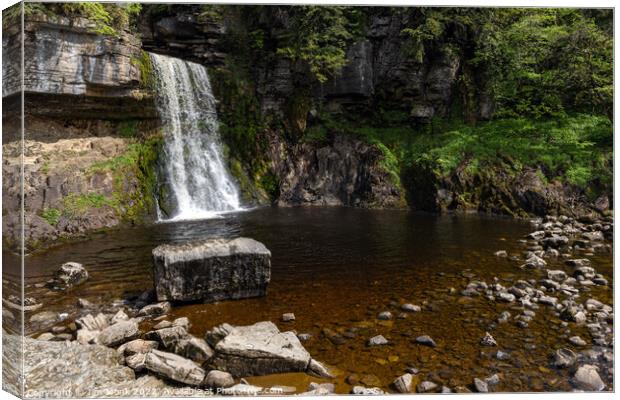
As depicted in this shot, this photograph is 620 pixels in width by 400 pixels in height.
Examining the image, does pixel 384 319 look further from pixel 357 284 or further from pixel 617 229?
pixel 617 229

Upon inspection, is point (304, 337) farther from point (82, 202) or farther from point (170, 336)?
point (82, 202)

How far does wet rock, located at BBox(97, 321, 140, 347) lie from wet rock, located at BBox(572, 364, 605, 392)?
525 cm

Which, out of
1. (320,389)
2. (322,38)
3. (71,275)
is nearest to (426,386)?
(320,389)

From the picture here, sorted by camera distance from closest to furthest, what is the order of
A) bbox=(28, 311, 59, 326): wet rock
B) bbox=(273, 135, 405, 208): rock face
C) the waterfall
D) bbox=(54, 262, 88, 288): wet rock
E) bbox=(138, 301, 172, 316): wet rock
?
1. bbox=(28, 311, 59, 326): wet rock
2. bbox=(138, 301, 172, 316): wet rock
3. bbox=(54, 262, 88, 288): wet rock
4. the waterfall
5. bbox=(273, 135, 405, 208): rock face

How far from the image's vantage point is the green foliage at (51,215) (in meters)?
11.7

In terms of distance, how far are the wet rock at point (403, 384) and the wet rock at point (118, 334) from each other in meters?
3.33

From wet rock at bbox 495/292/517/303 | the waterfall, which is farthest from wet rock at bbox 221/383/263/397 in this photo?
the waterfall

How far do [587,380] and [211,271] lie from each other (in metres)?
5.16

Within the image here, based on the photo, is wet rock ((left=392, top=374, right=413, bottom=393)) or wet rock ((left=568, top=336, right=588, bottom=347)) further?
wet rock ((left=568, top=336, right=588, bottom=347))

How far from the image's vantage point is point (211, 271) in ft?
21.5

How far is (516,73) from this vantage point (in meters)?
15.6

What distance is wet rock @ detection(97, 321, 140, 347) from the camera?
5.10 m

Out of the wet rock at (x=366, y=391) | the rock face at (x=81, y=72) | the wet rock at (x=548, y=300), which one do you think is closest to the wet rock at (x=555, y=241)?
the wet rock at (x=548, y=300)

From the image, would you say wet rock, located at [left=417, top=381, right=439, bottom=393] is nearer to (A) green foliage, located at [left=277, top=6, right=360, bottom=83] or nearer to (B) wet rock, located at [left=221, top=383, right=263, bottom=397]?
(B) wet rock, located at [left=221, top=383, right=263, bottom=397]
